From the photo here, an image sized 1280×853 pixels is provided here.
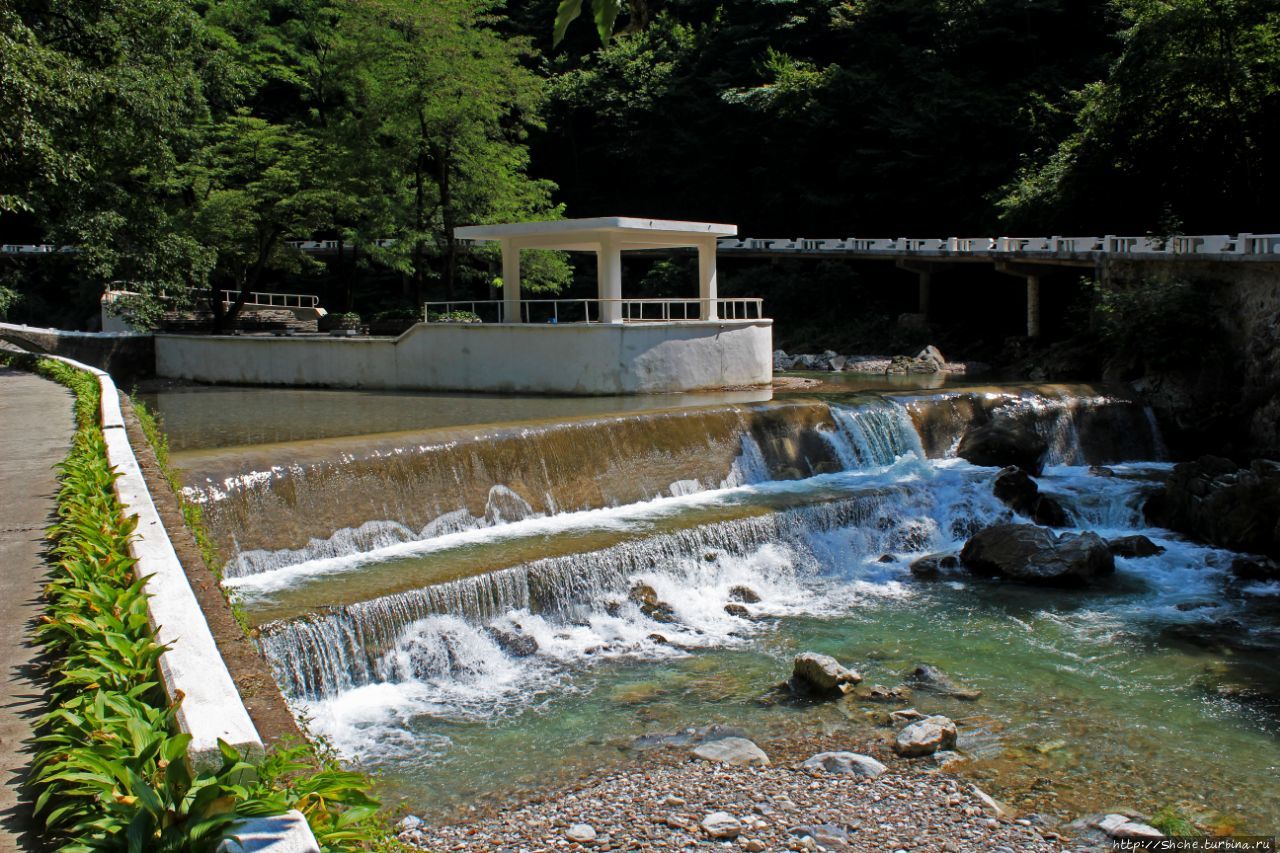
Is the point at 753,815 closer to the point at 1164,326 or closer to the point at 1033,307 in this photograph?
the point at 1164,326

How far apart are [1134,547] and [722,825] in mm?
9437

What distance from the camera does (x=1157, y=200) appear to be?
28.7m

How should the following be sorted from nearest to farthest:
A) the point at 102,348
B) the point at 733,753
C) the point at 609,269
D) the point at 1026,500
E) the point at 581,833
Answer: the point at 581,833 < the point at 733,753 < the point at 1026,500 < the point at 609,269 < the point at 102,348

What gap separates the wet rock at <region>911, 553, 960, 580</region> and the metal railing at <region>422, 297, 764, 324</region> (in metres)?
9.30

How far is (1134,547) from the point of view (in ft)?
47.1

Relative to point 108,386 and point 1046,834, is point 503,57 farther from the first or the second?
point 1046,834

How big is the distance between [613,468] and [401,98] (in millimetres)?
15454

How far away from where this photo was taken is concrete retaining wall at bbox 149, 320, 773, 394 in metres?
21.8

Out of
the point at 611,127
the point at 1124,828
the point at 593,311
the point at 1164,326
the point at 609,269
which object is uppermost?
the point at 611,127

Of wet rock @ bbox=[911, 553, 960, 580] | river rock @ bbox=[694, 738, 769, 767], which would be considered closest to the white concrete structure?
wet rock @ bbox=[911, 553, 960, 580]

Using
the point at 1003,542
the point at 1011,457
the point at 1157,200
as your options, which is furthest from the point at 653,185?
the point at 1003,542

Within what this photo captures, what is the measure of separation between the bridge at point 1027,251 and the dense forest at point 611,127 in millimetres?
1943

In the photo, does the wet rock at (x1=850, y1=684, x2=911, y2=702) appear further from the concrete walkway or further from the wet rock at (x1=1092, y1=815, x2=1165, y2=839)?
the concrete walkway

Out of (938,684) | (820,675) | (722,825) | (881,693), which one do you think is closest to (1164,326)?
(938,684)
